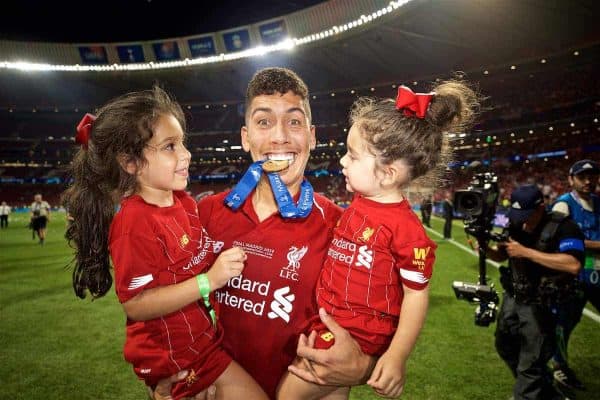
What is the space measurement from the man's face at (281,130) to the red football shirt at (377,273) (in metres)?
0.56

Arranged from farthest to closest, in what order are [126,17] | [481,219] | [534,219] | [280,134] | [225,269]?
[126,17]
[534,219]
[481,219]
[280,134]
[225,269]

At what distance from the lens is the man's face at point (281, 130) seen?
7.14ft

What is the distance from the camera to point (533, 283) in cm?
375

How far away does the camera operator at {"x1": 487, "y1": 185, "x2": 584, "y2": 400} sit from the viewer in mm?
3508

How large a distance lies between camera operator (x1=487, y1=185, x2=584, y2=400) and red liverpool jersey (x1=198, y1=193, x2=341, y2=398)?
2.61 metres

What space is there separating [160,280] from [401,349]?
1.13 metres

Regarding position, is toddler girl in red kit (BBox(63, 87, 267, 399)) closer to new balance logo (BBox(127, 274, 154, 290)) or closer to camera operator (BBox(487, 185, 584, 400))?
new balance logo (BBox(127, 274, 154, 290))

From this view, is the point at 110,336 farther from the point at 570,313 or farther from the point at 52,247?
the point at 52,247

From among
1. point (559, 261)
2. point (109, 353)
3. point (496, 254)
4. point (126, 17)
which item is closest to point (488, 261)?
point (496, 254)

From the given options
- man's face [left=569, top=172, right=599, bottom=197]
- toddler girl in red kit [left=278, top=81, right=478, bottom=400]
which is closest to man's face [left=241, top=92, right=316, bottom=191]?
toddler girl in red kit [left=278, top=81, right=478, bottom=400]

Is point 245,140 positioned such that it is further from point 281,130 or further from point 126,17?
point 126,17

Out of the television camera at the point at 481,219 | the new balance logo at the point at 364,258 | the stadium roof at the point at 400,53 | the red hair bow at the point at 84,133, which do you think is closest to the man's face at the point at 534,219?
the television camera at the point at 481,219

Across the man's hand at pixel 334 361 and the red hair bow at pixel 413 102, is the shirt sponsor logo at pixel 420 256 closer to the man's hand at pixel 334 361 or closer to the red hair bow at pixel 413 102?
the man's hand at pixel 334 361

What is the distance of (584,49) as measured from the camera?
2789cm
